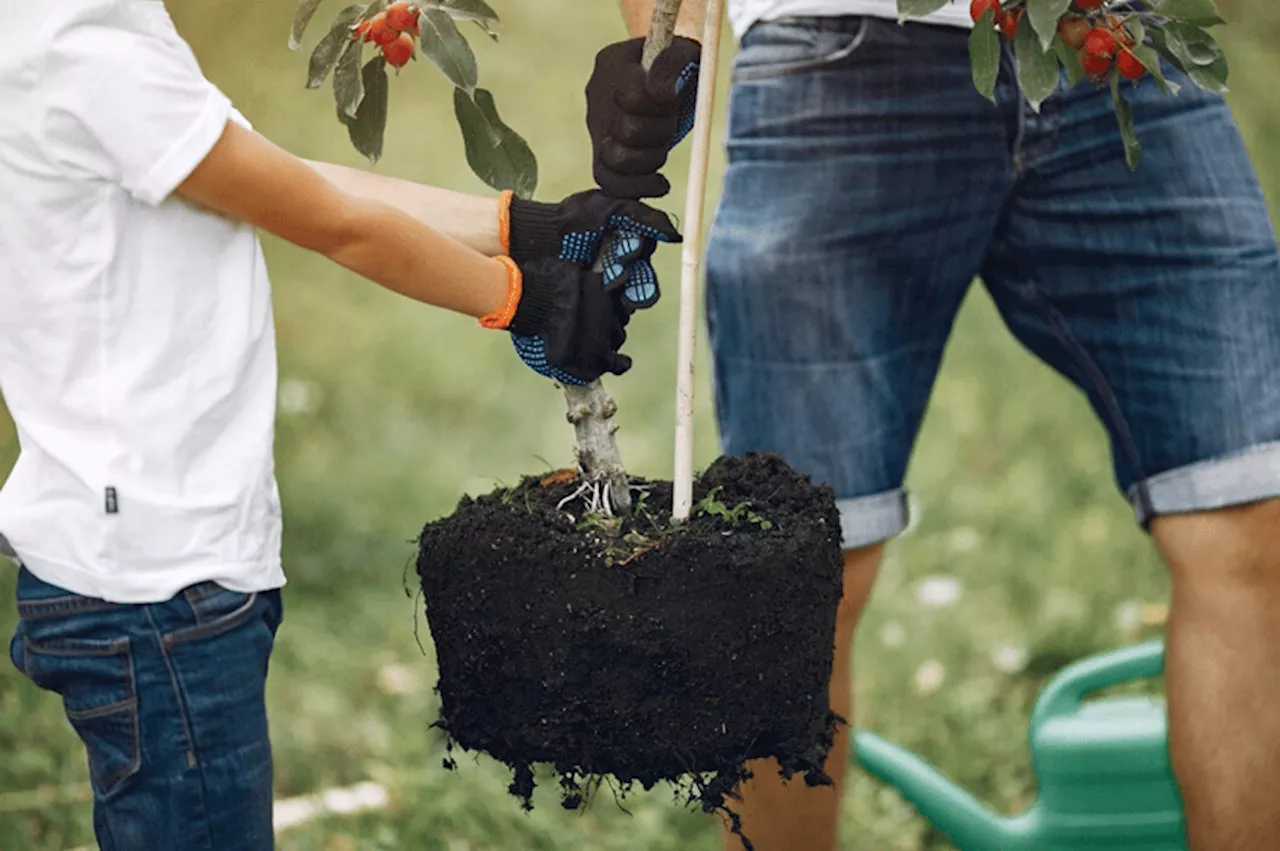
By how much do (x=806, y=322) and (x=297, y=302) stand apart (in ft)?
10.7

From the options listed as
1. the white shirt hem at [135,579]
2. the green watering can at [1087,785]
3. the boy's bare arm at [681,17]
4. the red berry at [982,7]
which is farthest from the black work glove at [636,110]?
the green watering can at [1087,785]

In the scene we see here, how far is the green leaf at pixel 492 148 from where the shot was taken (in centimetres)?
154

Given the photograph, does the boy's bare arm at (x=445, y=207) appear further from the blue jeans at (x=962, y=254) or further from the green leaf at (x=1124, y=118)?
the green leaf at (x=1124, y=118)

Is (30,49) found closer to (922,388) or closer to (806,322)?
(806,322)

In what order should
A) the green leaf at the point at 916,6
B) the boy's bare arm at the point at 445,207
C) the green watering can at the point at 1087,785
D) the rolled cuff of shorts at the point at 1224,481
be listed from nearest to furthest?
1. the green leaf at the point at 916,6
2. the boy's bare arm at the point at 445,207
3. the rolled cuff of shorts at the point at 1224,481
4. the green watering can at the point at 1087,785

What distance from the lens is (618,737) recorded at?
4.54 ft

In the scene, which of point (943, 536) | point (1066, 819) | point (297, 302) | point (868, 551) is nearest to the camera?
point (868, 551)

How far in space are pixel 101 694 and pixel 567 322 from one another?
493mm

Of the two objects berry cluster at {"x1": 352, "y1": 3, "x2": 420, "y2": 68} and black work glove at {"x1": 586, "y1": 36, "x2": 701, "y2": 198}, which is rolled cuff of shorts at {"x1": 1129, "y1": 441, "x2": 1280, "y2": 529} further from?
berry cluster at {"x1": 352, "y1": 3, "x2": 420, "y2": 68}

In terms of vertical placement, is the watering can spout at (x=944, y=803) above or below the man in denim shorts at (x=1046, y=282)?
below

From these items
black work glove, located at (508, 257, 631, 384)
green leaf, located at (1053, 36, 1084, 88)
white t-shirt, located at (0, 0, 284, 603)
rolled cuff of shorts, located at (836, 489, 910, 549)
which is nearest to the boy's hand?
black work glove, located at (508, 257, 631, 384)

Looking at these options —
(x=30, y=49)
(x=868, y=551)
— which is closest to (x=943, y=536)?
(x=868, y=551)

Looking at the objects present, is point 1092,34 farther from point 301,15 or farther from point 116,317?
point 116,317

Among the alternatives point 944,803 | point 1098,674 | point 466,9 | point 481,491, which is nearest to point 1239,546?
point 1098,674
